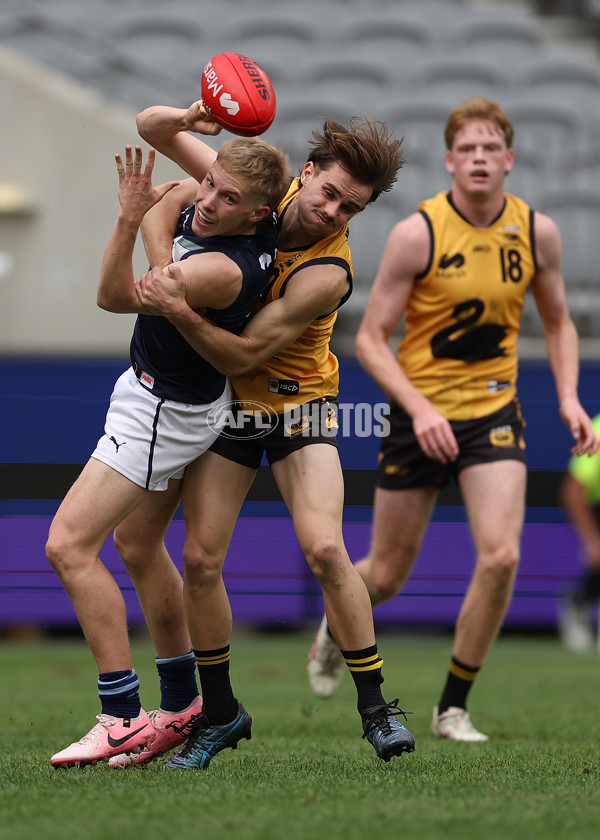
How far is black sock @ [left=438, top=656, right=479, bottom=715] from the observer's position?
4.53 meters

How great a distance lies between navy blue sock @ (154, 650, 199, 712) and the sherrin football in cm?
167

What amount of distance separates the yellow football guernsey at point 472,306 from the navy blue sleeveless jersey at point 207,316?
1160 mm

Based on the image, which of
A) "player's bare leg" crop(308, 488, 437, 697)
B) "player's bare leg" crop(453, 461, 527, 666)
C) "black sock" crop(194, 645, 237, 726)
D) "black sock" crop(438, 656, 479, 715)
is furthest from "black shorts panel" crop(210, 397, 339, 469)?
"black sock" crop(438, 656, 479, 715)

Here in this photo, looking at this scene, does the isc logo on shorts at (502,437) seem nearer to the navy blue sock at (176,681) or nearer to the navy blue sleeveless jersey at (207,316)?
the navy blue sleeveless jersey at (207,316)

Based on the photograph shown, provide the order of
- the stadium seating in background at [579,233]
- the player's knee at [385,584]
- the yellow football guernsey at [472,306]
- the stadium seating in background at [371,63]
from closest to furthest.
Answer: the yellow football guernsey at [472,306] → the player's knee at [385,584] → the stadium seating in background at [579,233] → the stadium seating in background at [371,63]

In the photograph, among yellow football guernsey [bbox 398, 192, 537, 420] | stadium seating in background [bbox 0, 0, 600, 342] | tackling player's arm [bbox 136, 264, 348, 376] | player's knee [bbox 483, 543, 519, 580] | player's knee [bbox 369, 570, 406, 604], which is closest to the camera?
tackling player's arm [bbox 136, 264, 348, 376]

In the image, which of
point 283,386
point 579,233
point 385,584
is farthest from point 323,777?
point 579,233

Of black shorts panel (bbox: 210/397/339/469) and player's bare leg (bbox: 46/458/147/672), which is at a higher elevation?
black shorts panel (bbox: 210/397/339/469)

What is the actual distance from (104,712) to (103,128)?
756 centimetres

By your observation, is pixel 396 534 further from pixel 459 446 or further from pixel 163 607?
pixel 163 607

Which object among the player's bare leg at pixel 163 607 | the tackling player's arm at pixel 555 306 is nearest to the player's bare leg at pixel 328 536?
the player's bare leg at pixel 163 607

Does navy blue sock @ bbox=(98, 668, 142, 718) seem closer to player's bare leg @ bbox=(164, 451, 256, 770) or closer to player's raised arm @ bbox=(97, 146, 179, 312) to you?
player's bare leg @ bbox=(164, 451, 256, 770)

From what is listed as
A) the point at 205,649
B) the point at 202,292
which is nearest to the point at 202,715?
the point at 205,649

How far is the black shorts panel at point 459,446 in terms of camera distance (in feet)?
14.9
